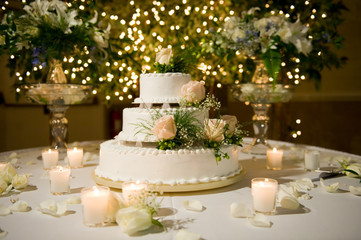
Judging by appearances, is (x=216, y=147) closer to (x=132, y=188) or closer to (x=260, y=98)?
(x=132, y=188)

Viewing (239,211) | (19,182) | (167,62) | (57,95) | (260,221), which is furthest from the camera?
(57,95)

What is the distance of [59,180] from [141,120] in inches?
26.5

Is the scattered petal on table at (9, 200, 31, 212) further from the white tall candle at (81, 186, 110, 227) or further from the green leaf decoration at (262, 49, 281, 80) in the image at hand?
the green leaf decoration at (262, 49, 281, 80)

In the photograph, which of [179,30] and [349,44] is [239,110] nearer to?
[349,44]

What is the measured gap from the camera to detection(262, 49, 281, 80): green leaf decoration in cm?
294

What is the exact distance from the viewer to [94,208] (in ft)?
5.30

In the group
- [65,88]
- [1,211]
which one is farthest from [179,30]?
[1,211]

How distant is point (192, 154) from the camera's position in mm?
2168

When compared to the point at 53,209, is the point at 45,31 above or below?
above

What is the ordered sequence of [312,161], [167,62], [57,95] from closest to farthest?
1. [167,62]
2. [312,161]
3. [57,95]

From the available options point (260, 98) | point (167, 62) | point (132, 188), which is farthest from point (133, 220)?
point (260, 98)

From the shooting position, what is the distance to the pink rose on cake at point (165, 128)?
2051mm

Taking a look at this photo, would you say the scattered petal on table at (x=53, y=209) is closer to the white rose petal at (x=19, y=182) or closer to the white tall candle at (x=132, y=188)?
the white tall candle at (x=132, y=188)

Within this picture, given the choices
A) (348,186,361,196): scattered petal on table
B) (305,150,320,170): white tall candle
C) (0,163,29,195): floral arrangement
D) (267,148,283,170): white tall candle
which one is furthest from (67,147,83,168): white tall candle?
(348,186,361,196): scattered petal on table
